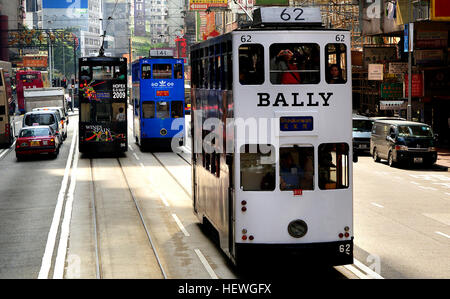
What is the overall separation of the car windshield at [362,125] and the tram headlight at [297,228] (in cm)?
2625

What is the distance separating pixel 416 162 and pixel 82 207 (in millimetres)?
15038

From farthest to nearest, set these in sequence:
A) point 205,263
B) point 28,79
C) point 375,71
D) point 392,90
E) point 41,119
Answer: point 28,79
point 375,71
point 392,90
point 41,119
point 205,263

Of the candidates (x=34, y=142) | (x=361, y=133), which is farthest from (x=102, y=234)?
(x=361, y=133)

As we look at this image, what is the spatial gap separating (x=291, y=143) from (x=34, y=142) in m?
24.5

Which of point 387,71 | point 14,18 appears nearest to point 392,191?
point 387,71

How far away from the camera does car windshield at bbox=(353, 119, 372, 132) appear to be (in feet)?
126

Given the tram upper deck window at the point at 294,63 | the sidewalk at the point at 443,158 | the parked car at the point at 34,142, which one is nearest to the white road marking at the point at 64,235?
the tram upper deck window at the point at 294,63

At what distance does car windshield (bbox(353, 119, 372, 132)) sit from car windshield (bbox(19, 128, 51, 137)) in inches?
573

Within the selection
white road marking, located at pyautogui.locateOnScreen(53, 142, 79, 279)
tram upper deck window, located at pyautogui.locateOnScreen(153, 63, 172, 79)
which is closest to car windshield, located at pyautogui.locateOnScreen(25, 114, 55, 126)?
tram upper deck window, located at pyautogui.locateOnScreen(153, 63, 172, 79)

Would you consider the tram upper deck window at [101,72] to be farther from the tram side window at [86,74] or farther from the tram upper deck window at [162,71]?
the tram upper deck window at [162,71]

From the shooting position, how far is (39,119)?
3962cm

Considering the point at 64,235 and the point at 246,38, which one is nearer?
the point at 246,38

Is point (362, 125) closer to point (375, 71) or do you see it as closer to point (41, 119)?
point (375, 71)

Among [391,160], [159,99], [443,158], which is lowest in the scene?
[443,158]
